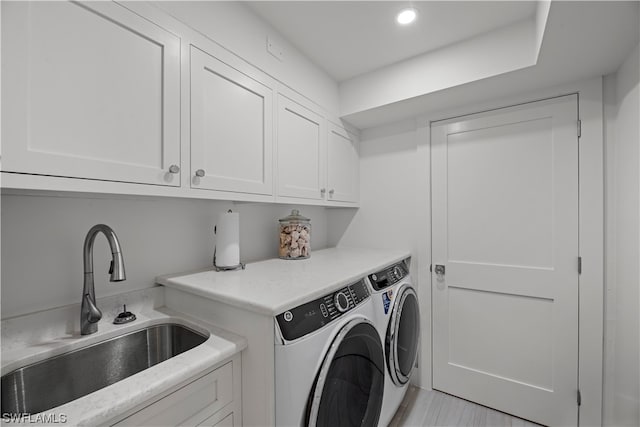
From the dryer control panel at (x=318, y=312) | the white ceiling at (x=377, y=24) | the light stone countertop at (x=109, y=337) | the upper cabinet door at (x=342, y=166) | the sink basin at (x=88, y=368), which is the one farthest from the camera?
the upper cabinet door at (x=342, y=166)

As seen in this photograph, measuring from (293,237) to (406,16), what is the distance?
4.61 feet

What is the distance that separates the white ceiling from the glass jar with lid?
1.06 metres

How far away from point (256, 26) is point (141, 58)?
0.71 meters

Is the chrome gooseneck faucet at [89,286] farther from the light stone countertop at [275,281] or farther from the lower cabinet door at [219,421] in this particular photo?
the lower cabinet door at [219,421]

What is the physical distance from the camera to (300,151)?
1.75m

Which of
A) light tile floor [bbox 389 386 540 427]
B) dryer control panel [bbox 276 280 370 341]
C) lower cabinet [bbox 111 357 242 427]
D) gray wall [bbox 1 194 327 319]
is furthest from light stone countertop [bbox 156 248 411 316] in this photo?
light tile floor [bbox 389 386 540 427]

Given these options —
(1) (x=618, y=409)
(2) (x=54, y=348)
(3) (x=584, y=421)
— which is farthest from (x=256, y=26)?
(3) (x=584, y=421)

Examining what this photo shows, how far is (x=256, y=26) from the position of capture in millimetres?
1462

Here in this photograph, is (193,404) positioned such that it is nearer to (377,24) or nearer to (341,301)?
(341,301)

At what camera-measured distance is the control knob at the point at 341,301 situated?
1.19 metres

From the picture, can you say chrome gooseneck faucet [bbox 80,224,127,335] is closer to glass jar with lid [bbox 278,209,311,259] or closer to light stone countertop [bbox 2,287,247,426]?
light stone countertop [bbox 2,287,247,426]

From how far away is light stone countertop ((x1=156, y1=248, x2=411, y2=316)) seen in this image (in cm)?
100

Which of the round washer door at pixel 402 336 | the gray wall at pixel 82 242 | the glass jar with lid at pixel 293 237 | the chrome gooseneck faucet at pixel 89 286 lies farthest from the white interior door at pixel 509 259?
the chrome gooseneck faucet at pixel 89 286

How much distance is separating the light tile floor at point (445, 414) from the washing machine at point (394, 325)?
16 cm
